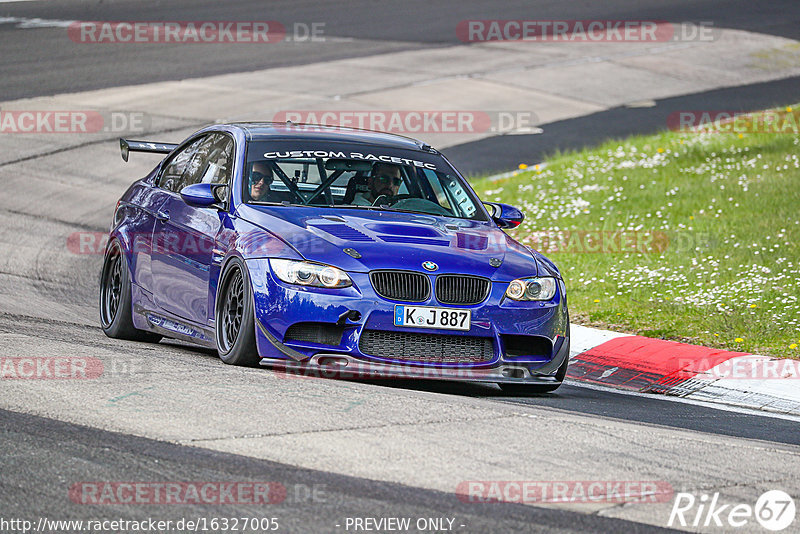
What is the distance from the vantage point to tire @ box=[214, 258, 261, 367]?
7516 millimetres

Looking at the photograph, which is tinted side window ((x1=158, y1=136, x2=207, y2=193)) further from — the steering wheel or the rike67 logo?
the rike67 logo

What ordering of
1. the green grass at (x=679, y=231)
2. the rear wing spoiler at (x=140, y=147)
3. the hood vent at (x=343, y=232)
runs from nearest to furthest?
the hood vent at (x=343, y=232), the rear wing spoiler at (x=140, y=147), the green grass at (x=679, y=231)

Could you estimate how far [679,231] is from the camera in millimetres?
13695

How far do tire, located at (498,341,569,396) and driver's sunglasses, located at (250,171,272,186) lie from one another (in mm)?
2010

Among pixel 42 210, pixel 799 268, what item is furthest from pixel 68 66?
pixel 799 268

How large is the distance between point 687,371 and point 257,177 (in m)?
3.41

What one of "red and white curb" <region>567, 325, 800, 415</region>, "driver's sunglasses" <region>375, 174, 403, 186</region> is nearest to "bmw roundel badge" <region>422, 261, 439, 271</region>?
"driver's sunglasses" <region>375, 174, 403, 186</region>

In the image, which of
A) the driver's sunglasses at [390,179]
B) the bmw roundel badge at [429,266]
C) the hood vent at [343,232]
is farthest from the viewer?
the driver's sunglasses at [390,179]

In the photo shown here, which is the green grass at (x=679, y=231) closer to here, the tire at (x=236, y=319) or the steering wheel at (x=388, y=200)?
the steering wheel at (x=388, y=200)

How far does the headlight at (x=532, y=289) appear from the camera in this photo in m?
7.68

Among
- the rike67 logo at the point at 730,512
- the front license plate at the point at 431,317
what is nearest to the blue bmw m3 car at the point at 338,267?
the front license plate at the point at 431,317

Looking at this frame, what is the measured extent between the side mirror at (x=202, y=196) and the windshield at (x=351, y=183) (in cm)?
19

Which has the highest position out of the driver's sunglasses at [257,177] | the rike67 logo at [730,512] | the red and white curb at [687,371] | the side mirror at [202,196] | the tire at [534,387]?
the driver's sunglasses at [257,177]

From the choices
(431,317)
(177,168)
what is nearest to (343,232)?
(431,317)
